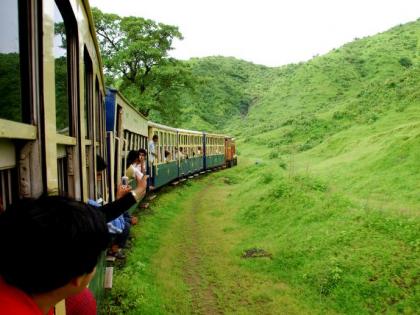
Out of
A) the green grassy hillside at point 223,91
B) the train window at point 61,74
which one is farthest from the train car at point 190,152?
the green grassy hillside at point 223,91

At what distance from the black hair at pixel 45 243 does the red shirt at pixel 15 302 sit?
0.06ft

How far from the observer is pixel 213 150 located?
21.7m

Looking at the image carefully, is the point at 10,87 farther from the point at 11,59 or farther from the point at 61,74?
the point at 61,74

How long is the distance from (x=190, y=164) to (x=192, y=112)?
28858 millimetres

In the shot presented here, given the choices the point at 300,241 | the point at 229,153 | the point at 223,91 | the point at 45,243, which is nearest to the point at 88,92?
the point at 45,243

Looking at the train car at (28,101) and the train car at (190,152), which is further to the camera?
the train car at (190,152)

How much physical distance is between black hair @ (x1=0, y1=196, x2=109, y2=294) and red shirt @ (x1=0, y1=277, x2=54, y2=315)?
0.02m

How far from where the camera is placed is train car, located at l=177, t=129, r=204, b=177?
50.5ft

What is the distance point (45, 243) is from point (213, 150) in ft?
67.9

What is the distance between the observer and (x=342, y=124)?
25750 mm

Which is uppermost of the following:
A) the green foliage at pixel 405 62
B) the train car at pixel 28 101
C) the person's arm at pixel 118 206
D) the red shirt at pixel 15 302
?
the green foliage at pixel 405 62

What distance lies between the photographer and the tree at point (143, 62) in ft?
67.3

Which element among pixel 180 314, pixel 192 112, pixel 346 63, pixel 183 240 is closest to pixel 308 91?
pixel 346 63

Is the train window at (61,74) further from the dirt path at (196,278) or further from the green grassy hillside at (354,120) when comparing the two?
the green grassy hillside at (354,120)
